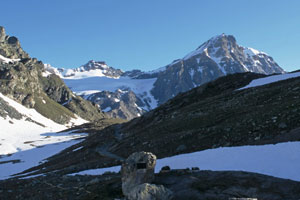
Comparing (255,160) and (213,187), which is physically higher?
(255,160)

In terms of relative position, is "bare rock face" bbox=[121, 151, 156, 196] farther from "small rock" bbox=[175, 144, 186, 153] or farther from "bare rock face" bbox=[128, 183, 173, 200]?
"small rock" bbox=[175, 144, 186, 153]

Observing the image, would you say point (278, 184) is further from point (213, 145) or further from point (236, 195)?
point (213, 145)

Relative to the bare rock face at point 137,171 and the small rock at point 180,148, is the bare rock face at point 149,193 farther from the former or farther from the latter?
the small rock at point 180,148

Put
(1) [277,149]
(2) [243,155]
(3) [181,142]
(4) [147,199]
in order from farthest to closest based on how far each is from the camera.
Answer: (3) [181,142], (2) [243,155], (1) [277,149], (4) [147,199]

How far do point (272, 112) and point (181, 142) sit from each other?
12489mm

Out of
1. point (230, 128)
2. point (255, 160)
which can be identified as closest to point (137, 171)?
point (255, 160)

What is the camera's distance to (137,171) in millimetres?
17188

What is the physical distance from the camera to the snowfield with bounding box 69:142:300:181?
690 inches

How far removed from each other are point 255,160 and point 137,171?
964 centimetres

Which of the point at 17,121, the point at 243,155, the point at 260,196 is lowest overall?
the point at 260,196

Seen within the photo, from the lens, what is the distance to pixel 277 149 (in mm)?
20484

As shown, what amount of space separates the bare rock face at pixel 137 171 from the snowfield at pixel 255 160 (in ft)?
21.5

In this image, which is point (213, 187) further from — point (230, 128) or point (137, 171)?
point (230, 128)

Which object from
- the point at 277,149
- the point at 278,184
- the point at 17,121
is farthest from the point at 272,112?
the point at 17,121
